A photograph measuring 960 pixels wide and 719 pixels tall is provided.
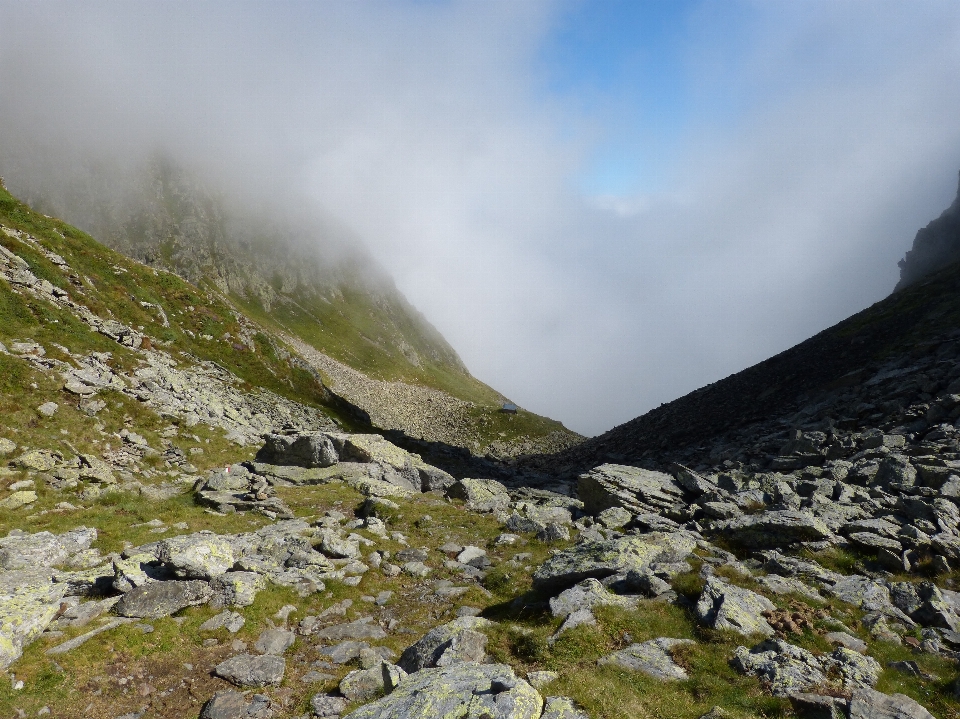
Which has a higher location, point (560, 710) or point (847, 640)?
point (560, 710)

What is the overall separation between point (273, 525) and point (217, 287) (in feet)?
501

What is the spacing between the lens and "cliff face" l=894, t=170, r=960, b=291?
115 meters

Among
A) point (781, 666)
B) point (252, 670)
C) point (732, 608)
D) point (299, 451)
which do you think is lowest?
point (781, 666)

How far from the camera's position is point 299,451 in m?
35.4

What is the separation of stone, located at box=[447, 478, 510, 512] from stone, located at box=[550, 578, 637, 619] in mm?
16092

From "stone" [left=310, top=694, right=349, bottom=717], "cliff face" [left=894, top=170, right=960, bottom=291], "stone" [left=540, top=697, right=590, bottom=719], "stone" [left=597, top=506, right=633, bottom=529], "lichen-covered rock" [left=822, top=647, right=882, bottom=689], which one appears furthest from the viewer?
"cliff face" [left=894, top=170, right=960, bottom=291]

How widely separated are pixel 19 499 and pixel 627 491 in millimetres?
30368

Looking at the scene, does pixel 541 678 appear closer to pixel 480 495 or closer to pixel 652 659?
pixel 652 659

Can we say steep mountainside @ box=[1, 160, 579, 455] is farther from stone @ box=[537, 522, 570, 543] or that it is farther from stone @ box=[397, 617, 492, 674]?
stone @ box=[397, 617, 492, 674]

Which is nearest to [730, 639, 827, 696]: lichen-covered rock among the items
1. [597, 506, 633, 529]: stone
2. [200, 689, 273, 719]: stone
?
[200, 689, 273, 719]: stone

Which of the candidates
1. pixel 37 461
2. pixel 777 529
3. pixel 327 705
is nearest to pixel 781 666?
pixel 327 705

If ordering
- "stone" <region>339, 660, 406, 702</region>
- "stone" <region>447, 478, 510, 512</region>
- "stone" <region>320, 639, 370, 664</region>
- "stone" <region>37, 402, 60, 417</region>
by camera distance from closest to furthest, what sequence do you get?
"stone" <region>339, 660, 406, 702</region> < "stone" <region>320, 639, 370, 664</region> < "stone" <region>37, 402, 60, 417</region> < "stone" <region>447, 478, 510, 512</region>

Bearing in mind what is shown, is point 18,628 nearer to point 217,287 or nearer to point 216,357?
point 216,357

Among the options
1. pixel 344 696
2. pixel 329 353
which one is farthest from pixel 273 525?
pixel 329 353
